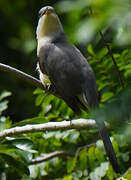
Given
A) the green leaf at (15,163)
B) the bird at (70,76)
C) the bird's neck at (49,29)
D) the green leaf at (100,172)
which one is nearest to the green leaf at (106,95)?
the bird at (70,76)

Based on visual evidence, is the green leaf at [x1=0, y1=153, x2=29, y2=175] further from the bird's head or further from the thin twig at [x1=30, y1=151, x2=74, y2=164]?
the bird's head

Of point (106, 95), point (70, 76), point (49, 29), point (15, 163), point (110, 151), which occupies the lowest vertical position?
point (110, 151)

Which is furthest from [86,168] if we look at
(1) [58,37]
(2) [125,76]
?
(1) [58,37]

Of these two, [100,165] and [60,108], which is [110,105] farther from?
[60,108]

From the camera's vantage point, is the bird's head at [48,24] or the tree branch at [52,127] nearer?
the tree branch at [52,127]

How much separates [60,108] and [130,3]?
2.51 meters

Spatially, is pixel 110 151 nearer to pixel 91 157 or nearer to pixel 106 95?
pixel 91 157

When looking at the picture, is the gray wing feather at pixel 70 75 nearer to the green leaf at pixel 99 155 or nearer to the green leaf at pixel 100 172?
the green leaf at pixel 99 155

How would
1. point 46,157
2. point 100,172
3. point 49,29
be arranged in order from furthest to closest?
point 49,29, point 46,157, point 100,172

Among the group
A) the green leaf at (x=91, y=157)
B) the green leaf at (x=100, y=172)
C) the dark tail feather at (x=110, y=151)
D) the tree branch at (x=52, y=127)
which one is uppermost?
the tree branch at (x=52, y=127)

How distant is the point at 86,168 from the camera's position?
2904 mm

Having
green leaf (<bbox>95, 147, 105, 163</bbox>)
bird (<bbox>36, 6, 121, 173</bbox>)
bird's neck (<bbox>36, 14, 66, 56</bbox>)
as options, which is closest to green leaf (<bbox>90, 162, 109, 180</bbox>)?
green leaf (<bbox>95, 147, 105, 163</bbox>)

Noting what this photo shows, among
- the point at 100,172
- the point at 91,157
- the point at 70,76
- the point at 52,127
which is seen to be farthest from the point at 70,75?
the point at 100,172

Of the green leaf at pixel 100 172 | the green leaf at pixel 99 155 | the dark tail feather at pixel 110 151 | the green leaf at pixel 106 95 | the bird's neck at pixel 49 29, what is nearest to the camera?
the dark tail feather at pixel 110 151
